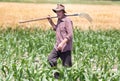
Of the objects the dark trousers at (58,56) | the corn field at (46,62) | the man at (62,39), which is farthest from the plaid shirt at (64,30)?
the corn field at (46,62)

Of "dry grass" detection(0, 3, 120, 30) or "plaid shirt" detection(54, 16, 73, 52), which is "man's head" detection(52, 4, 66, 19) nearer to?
"plaid shirt" detection(54, 16, 73, 52)

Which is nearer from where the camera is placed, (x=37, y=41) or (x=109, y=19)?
(x=37, y=41)

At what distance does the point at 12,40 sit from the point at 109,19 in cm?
1669

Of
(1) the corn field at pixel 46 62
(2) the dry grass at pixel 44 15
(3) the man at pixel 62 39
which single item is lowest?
(2) the dry grass at pixel 44 15

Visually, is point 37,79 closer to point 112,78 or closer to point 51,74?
point 51,74

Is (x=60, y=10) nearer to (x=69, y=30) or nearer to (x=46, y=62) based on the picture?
(x=69, y=30)

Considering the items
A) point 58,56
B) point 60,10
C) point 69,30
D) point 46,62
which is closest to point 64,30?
point 69,30

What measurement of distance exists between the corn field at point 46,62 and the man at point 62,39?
0.68 ft

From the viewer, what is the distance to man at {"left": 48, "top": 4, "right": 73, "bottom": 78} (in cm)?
818

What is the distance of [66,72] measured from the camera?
7516 millimetres

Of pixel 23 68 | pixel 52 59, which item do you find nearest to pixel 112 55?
pixel 52 59

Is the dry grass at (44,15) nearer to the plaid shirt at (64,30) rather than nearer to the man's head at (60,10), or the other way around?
the plaid shirt at (64,30)

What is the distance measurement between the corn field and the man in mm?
207

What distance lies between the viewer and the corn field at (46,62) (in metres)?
7.46
